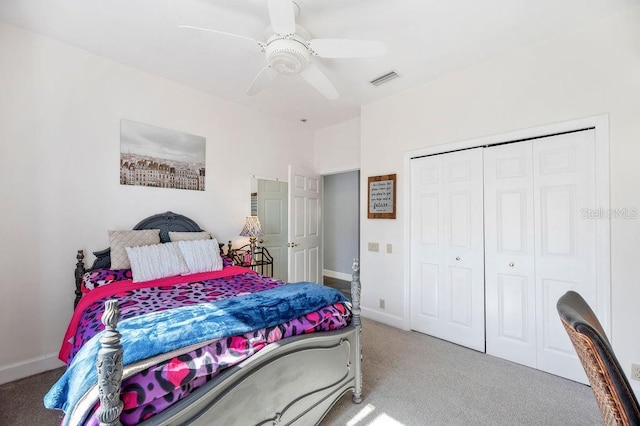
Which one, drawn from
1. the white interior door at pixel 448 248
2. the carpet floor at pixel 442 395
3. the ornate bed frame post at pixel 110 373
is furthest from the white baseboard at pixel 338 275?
the ornate bed frame post at pixel 110 373

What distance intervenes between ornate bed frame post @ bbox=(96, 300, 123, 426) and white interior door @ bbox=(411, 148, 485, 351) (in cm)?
298

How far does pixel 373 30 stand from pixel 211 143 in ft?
7.77

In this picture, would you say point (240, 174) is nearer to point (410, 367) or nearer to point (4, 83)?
point (4, 83)

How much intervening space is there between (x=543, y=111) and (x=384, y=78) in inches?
60.7

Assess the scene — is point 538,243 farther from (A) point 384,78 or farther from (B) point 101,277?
(B) point 101,277

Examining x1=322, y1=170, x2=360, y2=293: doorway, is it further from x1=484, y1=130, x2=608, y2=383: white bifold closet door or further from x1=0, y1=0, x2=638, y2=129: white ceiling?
x1=484, y1=130, x2=608, y2=383: white bifold closet door

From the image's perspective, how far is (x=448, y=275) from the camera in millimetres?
3062

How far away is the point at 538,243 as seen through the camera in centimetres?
252

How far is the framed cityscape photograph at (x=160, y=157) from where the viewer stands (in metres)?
2.97

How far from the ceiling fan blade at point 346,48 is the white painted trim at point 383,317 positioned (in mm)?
2904

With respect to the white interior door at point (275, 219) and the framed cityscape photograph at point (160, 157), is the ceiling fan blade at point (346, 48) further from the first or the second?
the white interior door at point (275, 219)

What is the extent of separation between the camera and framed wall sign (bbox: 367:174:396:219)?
3494 millimetres

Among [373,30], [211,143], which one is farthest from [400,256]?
[211,143]

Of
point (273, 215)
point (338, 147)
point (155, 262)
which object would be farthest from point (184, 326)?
point (338, 147)
